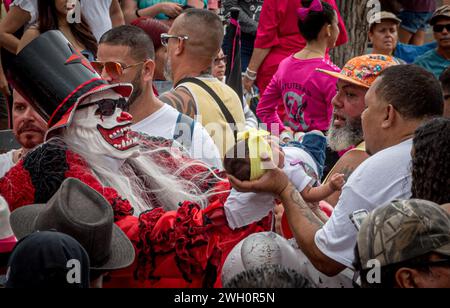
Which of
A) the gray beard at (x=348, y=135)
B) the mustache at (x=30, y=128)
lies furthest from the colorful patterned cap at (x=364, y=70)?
the mustache at (x=30, y=128)

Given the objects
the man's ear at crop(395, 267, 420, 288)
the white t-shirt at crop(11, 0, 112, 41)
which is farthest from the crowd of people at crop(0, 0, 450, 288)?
the white t-shirt at crop(11, 0, 112, 41)

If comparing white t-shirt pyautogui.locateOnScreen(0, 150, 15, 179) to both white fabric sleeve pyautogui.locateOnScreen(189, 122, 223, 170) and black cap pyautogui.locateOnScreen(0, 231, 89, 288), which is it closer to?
white fabric sleeve pyautogui.locateOnScreen(189, 122, 223, 170)

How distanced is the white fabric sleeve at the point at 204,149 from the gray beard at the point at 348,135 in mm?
715

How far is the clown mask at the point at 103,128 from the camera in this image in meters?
4.05

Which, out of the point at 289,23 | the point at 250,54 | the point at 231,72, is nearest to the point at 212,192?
the point at 231,72

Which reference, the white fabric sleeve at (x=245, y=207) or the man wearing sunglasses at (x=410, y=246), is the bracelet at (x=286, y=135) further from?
the man wearing sunglasses at (x=410, y=246)

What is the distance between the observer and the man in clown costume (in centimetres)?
363

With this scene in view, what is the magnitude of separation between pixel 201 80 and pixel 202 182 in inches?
66.0

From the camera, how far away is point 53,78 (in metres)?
4.04

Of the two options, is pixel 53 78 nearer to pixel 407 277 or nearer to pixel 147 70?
pixel 147 70

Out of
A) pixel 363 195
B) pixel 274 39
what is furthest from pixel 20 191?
pixel 274 39

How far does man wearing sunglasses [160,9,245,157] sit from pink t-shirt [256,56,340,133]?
0.83 meters

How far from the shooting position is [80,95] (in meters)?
4.03
